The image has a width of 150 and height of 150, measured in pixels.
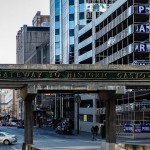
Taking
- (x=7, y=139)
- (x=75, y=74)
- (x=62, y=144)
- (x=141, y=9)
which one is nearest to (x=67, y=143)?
(x=62, y=144)

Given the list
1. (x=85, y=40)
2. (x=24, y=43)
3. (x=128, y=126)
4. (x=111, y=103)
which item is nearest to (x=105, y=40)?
(x=85, y=40)

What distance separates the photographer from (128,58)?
216 ft

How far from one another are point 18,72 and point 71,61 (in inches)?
2819

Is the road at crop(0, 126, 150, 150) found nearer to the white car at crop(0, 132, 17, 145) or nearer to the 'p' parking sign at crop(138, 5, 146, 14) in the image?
the white car at crop(0, 132, 17, 145)

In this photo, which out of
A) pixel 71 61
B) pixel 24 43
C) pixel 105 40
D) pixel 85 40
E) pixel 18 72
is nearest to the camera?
pixel 18 72

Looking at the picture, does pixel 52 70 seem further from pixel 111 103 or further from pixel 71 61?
pixel 71 61

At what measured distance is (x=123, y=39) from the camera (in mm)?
67000

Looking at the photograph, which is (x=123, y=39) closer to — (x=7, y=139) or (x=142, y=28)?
(x=142, y=28)

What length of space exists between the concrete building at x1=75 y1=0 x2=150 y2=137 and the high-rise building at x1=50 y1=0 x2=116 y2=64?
13089 millimetres

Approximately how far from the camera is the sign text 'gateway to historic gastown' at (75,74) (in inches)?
1241

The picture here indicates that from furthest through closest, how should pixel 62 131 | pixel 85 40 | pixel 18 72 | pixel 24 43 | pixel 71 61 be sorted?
1. pixel 24 43
2. pixel 71 61
3. pixel 85 40
4. pixel 62 131
5. pixel 18 72

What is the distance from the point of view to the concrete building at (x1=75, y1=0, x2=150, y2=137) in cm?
6188

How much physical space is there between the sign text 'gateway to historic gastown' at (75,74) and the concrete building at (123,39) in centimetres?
2736

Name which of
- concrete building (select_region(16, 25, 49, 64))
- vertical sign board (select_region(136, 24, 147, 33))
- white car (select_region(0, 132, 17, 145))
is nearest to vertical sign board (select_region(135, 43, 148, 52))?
vertical sign board (select_region(136, 24, 147, 33))
